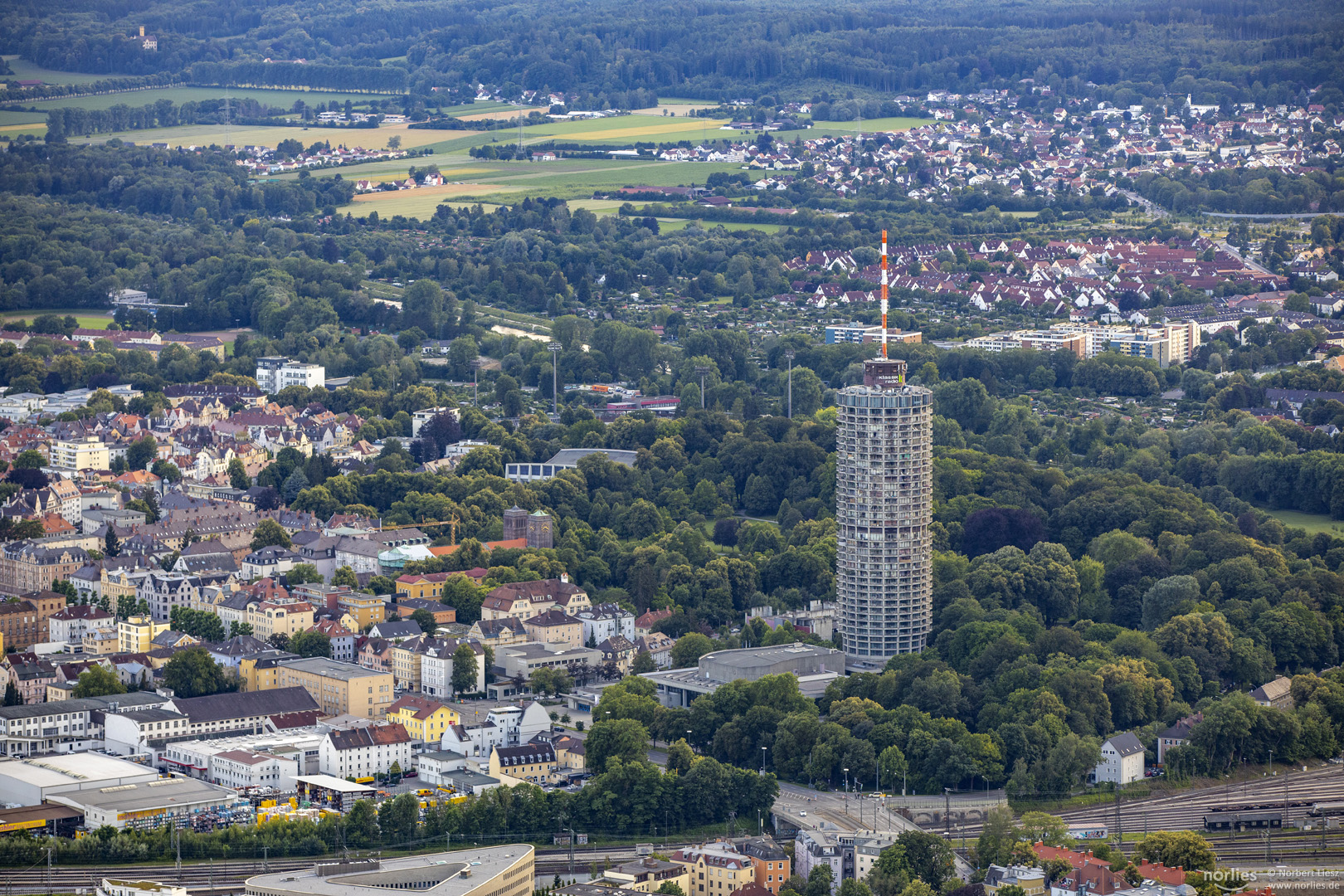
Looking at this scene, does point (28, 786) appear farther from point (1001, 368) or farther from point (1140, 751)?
point (1001, 368)

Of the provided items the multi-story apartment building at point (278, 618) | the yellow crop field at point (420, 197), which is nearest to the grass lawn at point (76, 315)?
the yellow crop field at point (420, 197)

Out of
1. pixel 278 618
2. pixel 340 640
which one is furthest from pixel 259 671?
pixel 278 618

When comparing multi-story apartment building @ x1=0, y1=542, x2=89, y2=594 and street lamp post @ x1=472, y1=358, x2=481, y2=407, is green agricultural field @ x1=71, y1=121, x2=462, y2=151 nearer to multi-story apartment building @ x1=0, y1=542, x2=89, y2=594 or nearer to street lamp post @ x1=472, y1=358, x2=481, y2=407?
street lamp post @ x1=472, y1=358, x2=481, y2=407

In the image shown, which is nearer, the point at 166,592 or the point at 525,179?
the point at 166,592

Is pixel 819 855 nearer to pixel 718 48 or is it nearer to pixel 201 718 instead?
pixel 201 718

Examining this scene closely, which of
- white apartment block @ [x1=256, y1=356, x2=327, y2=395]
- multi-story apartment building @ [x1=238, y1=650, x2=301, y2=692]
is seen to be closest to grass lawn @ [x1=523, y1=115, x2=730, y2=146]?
white apartment block @ [x1=256, y1=356, x2=327, y2=395]

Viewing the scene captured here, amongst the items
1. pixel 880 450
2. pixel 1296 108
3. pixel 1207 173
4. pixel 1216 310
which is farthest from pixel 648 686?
pixel 1296 108
